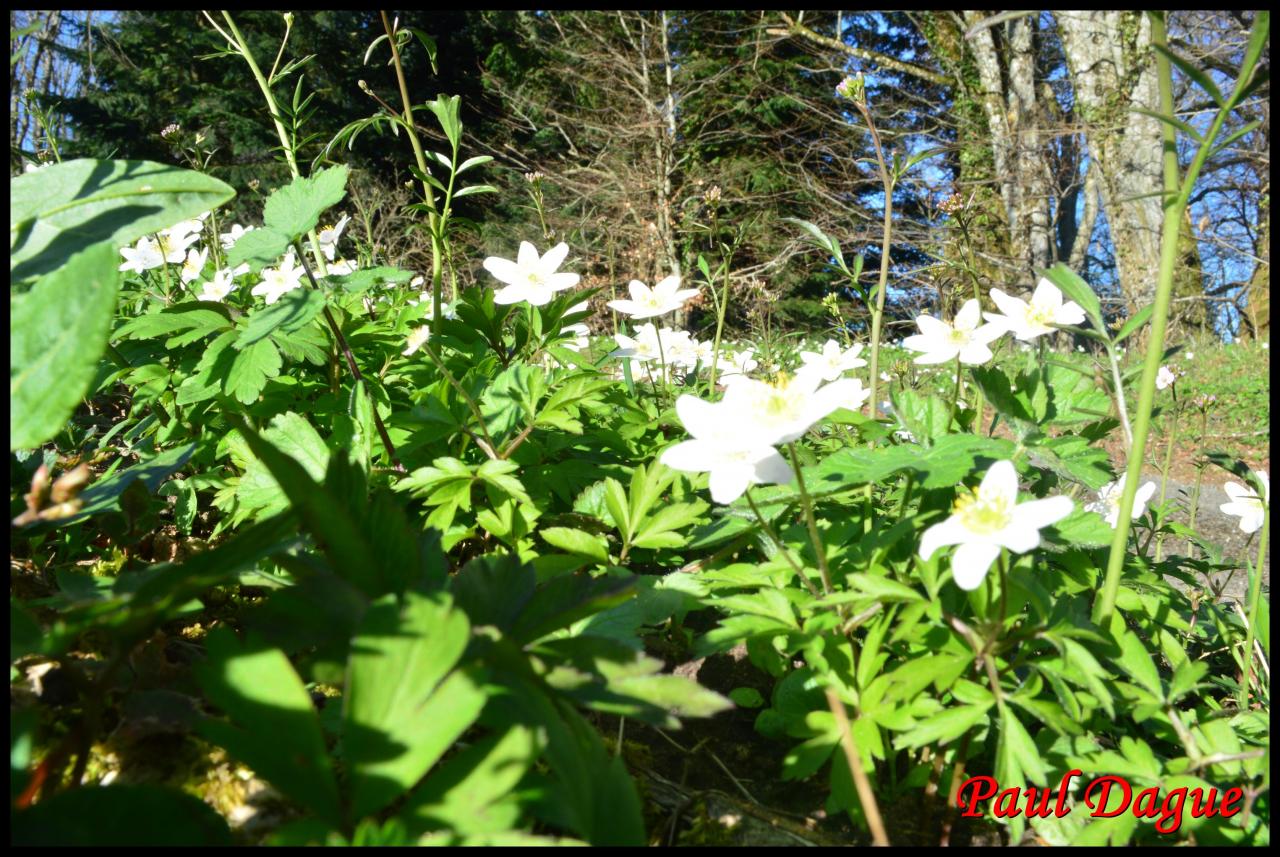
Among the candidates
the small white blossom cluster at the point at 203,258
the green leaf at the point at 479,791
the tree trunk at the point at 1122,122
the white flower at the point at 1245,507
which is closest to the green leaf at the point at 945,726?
the green leaf at the point at 479,791

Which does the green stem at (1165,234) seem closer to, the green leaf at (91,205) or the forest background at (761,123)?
the green leaf at (91,205)

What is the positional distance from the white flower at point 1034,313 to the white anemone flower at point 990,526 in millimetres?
430

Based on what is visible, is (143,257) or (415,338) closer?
(415,338)

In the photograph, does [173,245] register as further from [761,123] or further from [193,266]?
[761,123]

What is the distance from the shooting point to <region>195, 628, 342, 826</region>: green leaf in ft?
1.77

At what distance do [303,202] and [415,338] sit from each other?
0.41m

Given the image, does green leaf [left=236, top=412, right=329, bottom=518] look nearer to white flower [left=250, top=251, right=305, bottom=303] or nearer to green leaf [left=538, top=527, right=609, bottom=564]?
green leaf [left=538, top=527, right=609, bottom=564]

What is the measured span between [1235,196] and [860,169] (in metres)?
5.23

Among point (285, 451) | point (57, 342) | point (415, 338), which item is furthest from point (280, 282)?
point (57, 342)

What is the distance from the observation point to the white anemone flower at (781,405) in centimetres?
81

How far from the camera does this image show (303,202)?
1.21 meters

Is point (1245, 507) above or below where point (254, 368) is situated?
below

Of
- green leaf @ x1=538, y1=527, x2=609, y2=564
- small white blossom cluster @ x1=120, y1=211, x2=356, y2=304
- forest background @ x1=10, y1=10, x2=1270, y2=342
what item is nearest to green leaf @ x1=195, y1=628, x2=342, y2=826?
green leaf @ x1=538, y1=527, x2=609, y2=564

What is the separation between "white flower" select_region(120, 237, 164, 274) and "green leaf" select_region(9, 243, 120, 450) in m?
1.51
